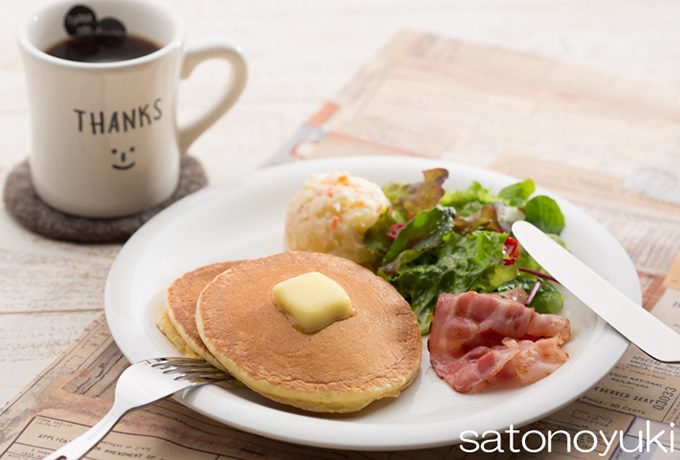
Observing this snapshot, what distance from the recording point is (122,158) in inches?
86.5

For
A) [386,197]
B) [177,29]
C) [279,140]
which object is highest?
[177,29]

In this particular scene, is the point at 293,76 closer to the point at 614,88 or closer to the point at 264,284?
the point at 614,88

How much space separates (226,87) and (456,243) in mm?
781

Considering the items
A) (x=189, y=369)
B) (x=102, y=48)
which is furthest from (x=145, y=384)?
(x=102, y=48)

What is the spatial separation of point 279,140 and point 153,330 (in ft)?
3.43

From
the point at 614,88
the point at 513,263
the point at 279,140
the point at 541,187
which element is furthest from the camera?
the point at 614,88

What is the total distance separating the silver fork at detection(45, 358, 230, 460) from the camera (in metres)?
1.45

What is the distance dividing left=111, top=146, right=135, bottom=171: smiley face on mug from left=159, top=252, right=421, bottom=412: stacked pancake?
45 cm

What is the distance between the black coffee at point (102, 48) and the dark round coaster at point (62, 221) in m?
0.37

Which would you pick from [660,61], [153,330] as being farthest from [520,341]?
[660,61]

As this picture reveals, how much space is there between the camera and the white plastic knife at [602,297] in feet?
5.59

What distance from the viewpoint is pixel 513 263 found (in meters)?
1.97

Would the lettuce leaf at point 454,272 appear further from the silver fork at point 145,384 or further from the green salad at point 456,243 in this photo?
the silver fork at point 145,384

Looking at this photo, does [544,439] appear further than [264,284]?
No
